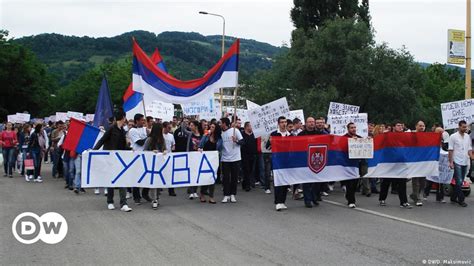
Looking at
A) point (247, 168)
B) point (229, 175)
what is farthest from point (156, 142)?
point (247, 168)

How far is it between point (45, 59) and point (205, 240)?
476 feet

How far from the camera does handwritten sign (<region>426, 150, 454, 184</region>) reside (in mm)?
12938

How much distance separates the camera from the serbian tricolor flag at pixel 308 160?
12031 millimetres

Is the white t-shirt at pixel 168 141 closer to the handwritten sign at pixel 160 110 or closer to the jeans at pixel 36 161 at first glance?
the jeans at pixel 36 161

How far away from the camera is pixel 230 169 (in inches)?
500

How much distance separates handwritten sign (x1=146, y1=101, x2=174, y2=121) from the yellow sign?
1124 cm

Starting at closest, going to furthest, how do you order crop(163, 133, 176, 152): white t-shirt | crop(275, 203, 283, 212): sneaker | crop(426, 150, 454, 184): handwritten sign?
1. crop(275, 203, 283, 212): sneaker
2. crop(426, 150, 454, 184): handwritten sign
3. crop(163, 133, 176, 152): white t-shirt

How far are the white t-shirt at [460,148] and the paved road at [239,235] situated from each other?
1.04 meters

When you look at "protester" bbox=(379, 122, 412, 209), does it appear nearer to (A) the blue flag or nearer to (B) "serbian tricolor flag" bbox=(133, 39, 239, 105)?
(B) "serbian tricolor flag" bbox=(133, 39, 239, 105)

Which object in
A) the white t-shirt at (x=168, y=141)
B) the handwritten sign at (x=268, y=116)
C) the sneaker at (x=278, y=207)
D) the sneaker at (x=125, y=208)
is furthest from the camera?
the handwritten sign at (x=268, y=116)

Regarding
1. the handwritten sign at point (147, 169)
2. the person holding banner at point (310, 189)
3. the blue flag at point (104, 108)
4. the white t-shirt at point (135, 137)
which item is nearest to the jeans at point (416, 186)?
the person holding banner at point (310, 189)

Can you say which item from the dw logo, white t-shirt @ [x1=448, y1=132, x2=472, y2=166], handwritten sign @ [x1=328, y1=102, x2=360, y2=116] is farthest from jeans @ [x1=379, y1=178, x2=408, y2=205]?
the dw logo

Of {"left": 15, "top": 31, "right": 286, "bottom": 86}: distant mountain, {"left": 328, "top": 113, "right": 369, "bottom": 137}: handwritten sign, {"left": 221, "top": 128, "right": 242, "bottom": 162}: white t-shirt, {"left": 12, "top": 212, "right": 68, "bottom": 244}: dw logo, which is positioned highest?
{"left": 15, "top": 31, "right": 286, "bottom": 86}: distant mountain

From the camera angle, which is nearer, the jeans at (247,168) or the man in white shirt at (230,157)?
the man in white shirt at (230,157)
